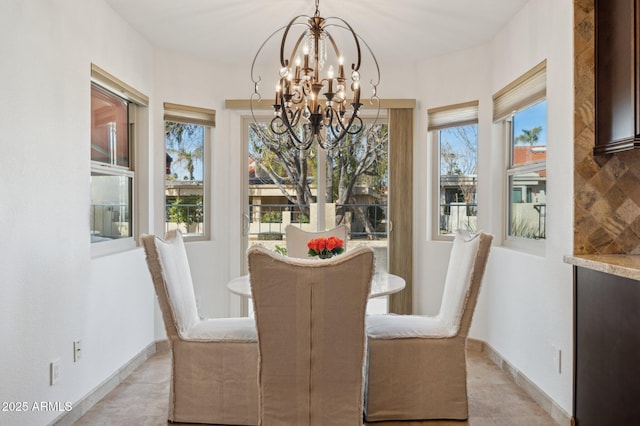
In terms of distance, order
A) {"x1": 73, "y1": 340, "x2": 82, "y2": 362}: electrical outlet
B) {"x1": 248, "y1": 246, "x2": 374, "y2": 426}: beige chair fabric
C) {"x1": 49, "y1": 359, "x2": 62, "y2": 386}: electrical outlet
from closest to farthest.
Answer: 1. {"x1": 248, "y1": 246, "x2": 374, "y2": 426}: beige chair fabric
2. {"x1": 49, "y1": 359, "x2": 62, "y2": 386}: electrical outlet
3. {"x1": 73, "y1": 340, "x2": 82, "y2": 362}: electrical outlet

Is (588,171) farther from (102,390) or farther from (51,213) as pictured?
(102,390)

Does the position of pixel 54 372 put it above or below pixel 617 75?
below

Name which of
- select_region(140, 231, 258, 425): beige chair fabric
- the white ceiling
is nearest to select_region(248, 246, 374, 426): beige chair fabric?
select_region(140, 231, 258, 425): beige chair fabric

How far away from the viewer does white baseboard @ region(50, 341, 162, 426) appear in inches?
98.1

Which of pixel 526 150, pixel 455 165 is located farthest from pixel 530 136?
pixel 455 165

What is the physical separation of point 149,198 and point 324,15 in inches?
75.3

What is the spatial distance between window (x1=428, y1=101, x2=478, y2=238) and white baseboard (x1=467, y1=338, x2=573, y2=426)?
96 centimetres

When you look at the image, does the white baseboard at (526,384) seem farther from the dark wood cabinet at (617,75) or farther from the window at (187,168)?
the window at (187,168)

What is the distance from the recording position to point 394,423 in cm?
→ 253

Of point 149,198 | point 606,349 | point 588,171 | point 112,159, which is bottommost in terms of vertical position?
point 606,349

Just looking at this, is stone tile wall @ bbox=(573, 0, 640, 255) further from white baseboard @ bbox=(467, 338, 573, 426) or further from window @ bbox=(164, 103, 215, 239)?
window @ bbox=(164, 103, 215, 239)

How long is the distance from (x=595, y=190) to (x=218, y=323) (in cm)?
215

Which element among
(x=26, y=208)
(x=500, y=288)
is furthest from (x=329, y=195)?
(x=26, y=208)

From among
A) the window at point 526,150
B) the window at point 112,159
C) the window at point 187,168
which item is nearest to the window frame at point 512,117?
the window at point 526,150
